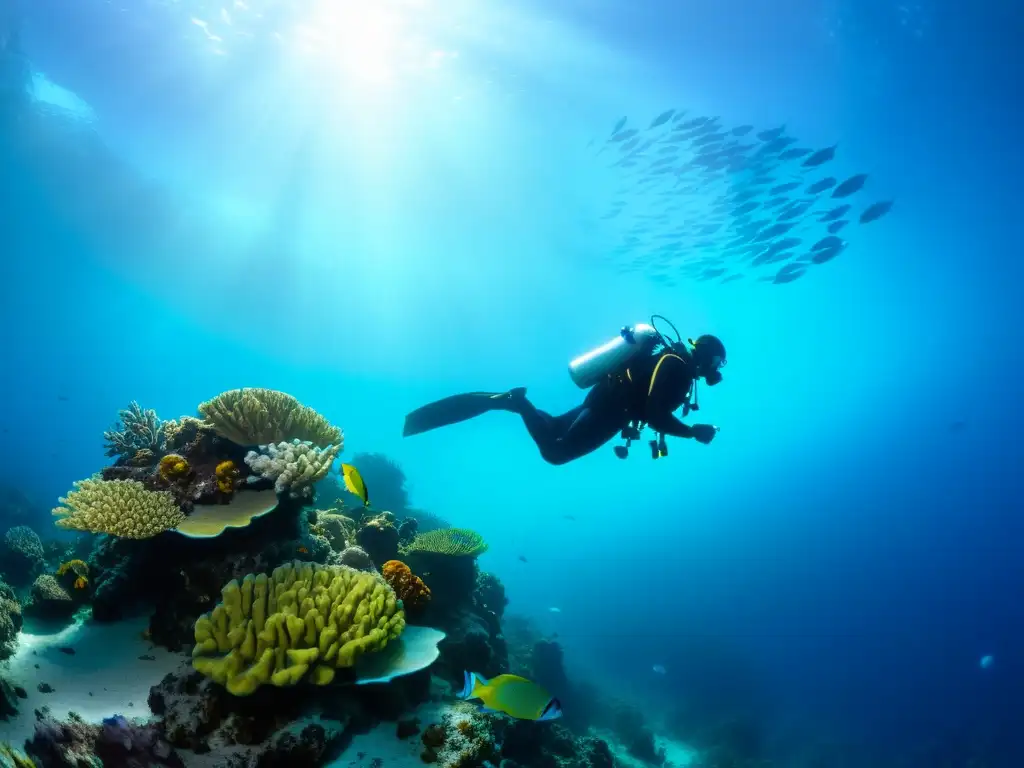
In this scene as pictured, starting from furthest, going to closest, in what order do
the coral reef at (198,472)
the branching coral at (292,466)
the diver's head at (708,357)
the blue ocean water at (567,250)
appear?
1. the blue ocean water at (567,250)
2. the diver's head at (708,357)
3. the coral reef at (198,472)
4. the branching coral at (292,466)

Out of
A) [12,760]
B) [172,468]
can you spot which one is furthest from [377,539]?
[12,760]

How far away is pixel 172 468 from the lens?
4750 mm

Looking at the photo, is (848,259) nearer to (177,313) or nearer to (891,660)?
(891,660)

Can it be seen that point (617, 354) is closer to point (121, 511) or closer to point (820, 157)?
point (121, 511)

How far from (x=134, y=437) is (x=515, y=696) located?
231 inches

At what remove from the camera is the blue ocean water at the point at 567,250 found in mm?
22078

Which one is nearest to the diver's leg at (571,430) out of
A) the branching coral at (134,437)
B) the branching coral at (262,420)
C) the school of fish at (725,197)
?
the branching coral at (262,420)

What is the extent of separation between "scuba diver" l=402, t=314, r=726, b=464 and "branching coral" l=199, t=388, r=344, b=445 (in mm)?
2530

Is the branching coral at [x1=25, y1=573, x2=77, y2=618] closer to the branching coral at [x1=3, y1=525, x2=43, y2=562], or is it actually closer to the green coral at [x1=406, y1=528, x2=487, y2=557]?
the green coral at [x1=406, y1=528, x2=487, y2=557]

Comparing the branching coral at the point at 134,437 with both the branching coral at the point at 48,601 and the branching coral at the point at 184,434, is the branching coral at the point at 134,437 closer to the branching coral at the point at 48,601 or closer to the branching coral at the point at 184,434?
the branching coral at the point at 184,434

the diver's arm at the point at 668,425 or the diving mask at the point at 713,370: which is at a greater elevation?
the diving mask at the point at 713,370

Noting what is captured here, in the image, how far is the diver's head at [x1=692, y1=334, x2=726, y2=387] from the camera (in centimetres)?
675

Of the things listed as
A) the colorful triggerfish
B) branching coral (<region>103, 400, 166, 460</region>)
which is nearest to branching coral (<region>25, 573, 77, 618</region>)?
branching coral (<region>103, 400, 166, 460</region>)

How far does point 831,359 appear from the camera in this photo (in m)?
86.2
